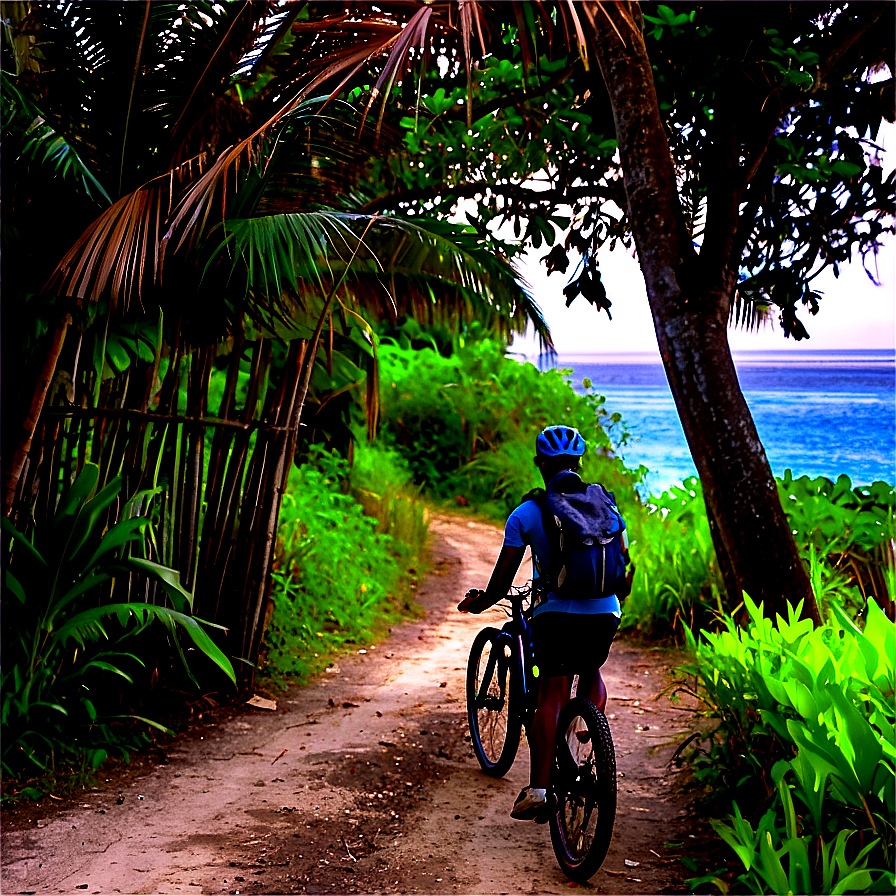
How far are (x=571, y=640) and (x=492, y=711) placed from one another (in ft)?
4.11

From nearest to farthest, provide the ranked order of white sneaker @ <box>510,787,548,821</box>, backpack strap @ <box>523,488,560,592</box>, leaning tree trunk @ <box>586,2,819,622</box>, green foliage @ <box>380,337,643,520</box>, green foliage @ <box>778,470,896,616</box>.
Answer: backpack strap @ <box>523,488,560,592</box> < white sneaker @ <box>510,787,548,821</box> < leaning tree trunk @ <box>586,2,819,622</box> < green foliage @ <box>778,470,896,616</box> < green foliage @ <box>380,337,643,520</box>

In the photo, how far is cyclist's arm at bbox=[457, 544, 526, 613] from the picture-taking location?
3.88 metres

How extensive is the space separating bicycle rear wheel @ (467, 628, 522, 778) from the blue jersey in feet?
2.57

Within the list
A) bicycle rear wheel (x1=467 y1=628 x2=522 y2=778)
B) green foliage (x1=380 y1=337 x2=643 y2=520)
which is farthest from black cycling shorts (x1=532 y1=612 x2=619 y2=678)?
green foliage (x1=380 y1=337 x2=643 y2=520)

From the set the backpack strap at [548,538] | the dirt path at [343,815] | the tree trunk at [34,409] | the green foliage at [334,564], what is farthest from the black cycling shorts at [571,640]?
the green foliage at [334,564]

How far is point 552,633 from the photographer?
3766 mm

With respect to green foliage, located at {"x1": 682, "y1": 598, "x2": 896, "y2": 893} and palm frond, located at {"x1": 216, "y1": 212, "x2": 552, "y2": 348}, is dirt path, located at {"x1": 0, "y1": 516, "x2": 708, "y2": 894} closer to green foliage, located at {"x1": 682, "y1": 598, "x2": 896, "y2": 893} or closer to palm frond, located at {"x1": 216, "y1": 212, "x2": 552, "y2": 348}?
green foliage, located at {"x1": 682, "y1": 598, "x2": 896, "y2": 893}

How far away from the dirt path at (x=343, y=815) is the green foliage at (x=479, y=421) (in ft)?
21.9

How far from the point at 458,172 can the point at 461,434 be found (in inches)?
272

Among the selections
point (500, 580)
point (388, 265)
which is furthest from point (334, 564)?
point (500, 580)

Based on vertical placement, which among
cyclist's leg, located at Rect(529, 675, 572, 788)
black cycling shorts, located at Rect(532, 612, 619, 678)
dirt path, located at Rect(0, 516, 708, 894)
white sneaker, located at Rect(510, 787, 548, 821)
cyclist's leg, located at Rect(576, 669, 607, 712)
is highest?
black cycling shorts, located at Rect(532, 612, 619, 678)

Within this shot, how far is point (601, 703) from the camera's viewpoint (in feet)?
12.7

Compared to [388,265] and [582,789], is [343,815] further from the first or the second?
[388,265]

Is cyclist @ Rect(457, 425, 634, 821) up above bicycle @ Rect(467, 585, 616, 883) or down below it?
above
